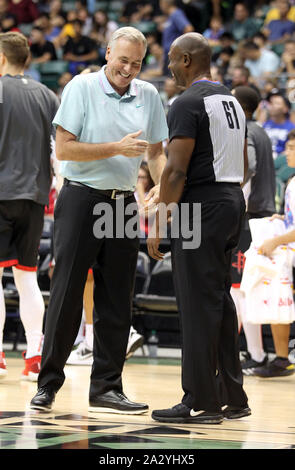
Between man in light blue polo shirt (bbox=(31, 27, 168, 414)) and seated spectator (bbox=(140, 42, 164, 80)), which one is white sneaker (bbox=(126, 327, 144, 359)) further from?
seated spectator (bbox=(140, 42, 164, 80))

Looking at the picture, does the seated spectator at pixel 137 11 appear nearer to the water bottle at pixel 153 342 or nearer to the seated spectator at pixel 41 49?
the seated spectator at pixel 41 49

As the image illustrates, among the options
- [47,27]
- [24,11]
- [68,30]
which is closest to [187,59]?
[68,30]

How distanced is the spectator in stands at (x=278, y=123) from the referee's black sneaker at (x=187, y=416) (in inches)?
254

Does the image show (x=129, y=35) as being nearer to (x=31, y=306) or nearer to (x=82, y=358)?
(x=31, y=306)

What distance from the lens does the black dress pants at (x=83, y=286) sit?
4.43m

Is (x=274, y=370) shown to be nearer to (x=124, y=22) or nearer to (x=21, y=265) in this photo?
(x=21, y=265)

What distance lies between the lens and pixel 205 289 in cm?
410

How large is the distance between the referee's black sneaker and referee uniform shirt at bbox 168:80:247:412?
0.15 ft

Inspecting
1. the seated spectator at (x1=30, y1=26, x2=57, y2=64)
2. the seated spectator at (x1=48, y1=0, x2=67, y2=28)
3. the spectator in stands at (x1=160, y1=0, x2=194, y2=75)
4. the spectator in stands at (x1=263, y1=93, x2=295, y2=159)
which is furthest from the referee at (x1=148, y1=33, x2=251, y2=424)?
the seated spectator at (x1=48, y1=0, x2=67, y2=28)

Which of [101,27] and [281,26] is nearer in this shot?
[281,26]

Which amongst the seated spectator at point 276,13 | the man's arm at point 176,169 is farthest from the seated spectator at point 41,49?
the man's arm at point 176,169

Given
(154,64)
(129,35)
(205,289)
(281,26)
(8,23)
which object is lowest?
(205,289)

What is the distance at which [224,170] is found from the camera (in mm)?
4160

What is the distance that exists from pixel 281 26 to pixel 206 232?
1042 centimetres
